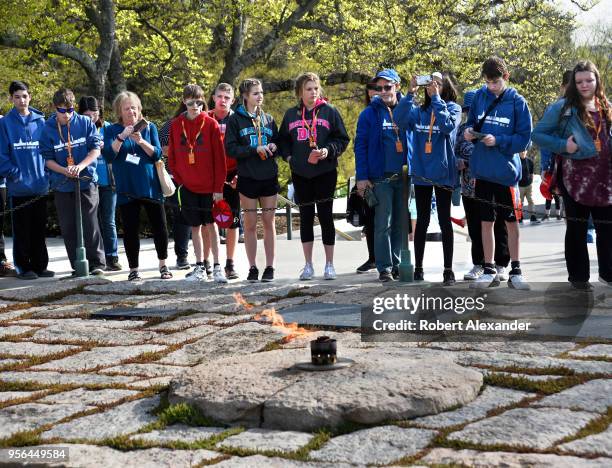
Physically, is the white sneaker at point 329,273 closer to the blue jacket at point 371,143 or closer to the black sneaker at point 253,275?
the black sneaker at point 253,275

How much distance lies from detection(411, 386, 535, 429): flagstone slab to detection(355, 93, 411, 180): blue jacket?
4.65m

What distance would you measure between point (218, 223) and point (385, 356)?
433cm

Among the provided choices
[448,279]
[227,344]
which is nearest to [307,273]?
[448,279]

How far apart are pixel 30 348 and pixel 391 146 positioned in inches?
157

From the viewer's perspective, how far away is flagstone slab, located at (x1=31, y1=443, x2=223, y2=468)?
4.39 metres

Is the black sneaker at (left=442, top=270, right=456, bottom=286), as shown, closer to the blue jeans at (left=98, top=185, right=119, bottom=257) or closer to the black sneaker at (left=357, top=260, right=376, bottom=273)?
the black sneaker at (left=357, top=260, right=376, bottom=273)

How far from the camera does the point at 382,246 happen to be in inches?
383

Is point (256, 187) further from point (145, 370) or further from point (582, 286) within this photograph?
point (145, 370)

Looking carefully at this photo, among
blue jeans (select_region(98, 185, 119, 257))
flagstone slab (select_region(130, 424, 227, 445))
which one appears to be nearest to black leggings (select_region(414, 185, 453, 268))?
blue jeans (select_region(98, 185, 119, 257))

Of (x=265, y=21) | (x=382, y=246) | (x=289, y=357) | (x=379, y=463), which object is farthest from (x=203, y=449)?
(x=265, y=21)

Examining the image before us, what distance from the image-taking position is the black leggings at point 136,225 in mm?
10617

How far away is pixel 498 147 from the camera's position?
8.70m

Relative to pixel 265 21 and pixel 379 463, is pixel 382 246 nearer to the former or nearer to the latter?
pixel 379 463

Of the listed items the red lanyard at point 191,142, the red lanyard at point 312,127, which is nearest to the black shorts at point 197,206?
the red lanyard at point 191,142
